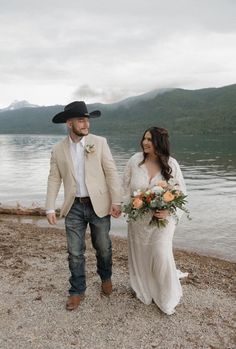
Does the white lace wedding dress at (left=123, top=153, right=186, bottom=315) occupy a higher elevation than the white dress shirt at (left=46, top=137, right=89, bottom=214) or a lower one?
lower

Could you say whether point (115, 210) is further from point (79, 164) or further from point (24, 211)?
point (24, 211)

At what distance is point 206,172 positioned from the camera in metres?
46.8

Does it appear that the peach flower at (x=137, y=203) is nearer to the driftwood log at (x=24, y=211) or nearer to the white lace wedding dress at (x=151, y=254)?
the white lace wedding dress at (x=151, y=254)

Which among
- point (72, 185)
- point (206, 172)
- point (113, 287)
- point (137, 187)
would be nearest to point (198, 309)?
point (113, 287)

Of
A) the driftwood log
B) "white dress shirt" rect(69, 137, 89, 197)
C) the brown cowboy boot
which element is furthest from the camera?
the driftwood log

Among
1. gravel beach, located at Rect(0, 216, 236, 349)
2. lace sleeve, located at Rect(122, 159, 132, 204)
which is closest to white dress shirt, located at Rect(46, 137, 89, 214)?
lace sleeve, located at Rect(122, 159, 132, 204)

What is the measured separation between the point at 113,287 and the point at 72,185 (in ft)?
7.79

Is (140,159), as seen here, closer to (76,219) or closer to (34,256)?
(76,219)

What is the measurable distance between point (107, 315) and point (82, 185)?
212 cm

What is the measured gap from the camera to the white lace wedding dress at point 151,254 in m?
6.68

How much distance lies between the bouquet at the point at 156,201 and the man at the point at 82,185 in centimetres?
35

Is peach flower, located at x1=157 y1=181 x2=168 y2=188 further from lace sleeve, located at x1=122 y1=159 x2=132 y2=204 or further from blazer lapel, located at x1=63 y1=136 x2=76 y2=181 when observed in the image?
blazer lapel, located at x1=63 y1=136 x2=76 y2=181

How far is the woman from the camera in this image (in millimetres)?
6672

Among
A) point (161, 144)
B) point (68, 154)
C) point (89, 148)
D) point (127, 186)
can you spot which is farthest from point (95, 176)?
point (161, 144)
